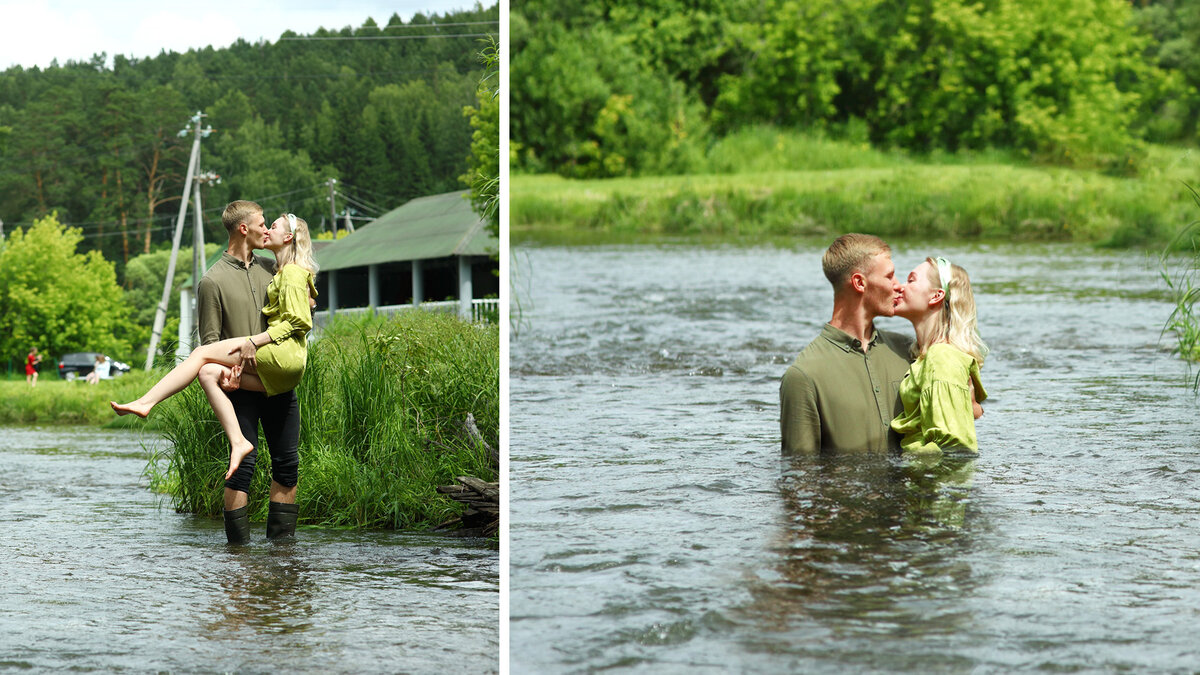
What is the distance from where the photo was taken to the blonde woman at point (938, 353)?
219 inches

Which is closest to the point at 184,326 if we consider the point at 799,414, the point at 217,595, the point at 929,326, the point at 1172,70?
the point at 217,595

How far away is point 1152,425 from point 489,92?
4404mm

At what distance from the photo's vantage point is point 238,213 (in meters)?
5.34

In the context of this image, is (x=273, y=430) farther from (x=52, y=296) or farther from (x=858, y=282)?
(x=858, y=282)

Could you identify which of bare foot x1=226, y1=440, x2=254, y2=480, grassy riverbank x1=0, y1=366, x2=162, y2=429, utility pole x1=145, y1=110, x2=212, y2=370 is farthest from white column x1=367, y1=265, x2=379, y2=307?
grassy riverbank x1=0, y1=366, x2=162, y2=429

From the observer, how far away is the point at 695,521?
5309 millimetres

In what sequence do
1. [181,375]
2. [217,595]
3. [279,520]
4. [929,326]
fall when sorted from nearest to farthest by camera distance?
[217,595]
[181,375]
[279,520]
[929,326]

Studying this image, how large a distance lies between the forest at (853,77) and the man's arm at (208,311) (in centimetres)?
2865

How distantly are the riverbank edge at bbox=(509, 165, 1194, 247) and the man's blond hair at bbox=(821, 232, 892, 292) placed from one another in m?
18.0

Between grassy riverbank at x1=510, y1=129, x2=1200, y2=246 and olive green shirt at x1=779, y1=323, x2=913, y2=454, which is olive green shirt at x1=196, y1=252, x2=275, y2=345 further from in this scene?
grassy riverbank at x1=510, y1=129, x2=1200, y2=246

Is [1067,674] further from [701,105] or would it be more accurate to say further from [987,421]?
[701,105]

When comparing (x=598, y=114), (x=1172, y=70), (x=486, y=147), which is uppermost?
(x=1172, y=70)

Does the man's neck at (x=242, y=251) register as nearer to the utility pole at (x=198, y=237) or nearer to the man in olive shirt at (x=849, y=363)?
the utility pole at (x=198, y=237)

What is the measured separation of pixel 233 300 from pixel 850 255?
7.86ft
